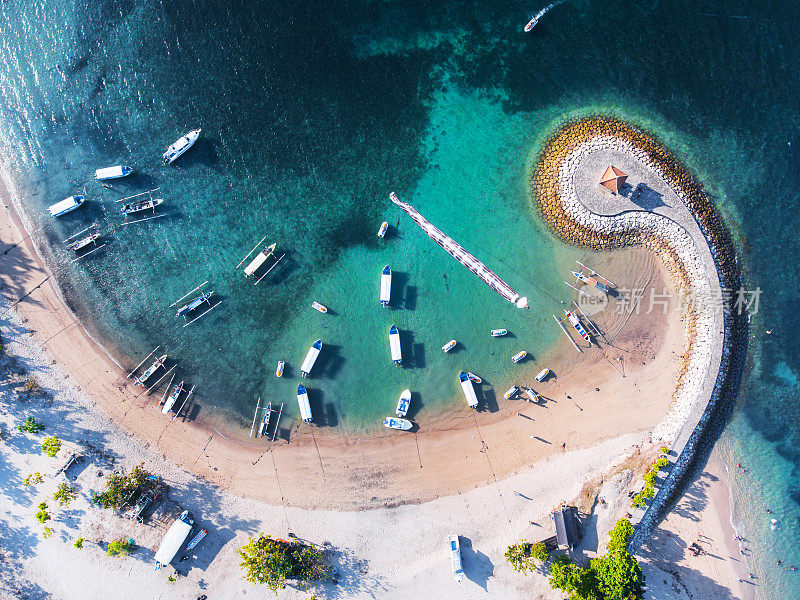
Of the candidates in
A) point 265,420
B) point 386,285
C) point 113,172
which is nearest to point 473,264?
point 386,285

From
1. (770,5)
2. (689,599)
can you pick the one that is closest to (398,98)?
(770,5)

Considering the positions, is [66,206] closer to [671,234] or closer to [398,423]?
[398,423]

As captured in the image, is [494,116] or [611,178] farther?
[494,116]

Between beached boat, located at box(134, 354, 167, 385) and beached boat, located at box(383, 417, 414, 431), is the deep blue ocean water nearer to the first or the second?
beached boat, located at box(383, 417, 414, 431)

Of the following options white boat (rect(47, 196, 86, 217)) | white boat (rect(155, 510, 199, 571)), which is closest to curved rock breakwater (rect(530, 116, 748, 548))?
white boat (rect(155, 510, 199, 571))

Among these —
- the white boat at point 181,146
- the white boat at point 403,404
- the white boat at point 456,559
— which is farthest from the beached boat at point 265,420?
the white boat at point 181,146

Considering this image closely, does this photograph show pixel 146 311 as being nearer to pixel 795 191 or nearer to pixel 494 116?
pixel 494 116
